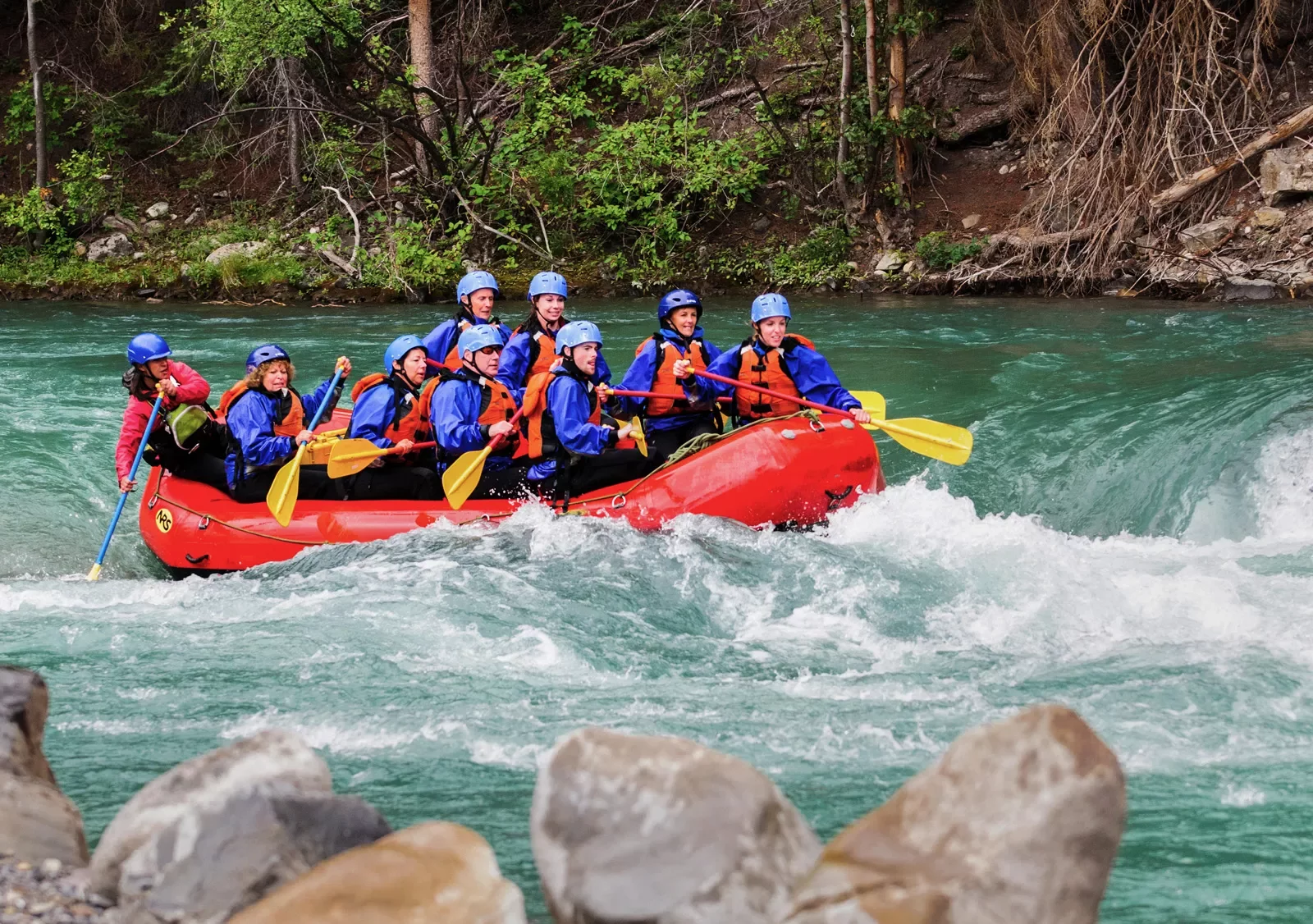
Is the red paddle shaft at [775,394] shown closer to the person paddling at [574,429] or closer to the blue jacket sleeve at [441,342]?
the person paddling at [574,429]

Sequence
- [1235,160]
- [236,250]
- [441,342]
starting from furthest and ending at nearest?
1. [236,250]
2. [1235,160]
3. [441,342]

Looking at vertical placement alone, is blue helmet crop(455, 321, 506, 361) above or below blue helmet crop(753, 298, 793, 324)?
below

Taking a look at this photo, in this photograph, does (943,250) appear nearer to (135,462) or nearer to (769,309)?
(769,309)

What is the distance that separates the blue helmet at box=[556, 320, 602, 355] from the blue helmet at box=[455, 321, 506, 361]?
39 cm

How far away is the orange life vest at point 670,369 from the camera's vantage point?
6957 mm

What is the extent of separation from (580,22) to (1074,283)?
730 cm

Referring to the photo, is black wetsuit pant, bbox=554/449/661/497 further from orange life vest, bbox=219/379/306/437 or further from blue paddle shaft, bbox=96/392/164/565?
blue paddle shaft, bbox=96/392/164/565

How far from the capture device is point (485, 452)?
6.27 m

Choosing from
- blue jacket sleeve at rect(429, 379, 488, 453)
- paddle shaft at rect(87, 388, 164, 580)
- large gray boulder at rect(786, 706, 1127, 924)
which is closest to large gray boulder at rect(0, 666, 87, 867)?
large gray boulder at rect(786, 706, 1127, 924)

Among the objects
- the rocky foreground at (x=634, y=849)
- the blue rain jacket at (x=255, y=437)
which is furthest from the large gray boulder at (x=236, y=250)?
the rocky foreground at (x=634, y=849)

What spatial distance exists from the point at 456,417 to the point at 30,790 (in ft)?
11.1

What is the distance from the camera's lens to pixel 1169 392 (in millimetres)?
8578

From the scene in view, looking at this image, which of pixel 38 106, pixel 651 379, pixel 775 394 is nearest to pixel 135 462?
pixel 651 379

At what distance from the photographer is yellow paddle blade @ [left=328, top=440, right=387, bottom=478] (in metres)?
6.36
